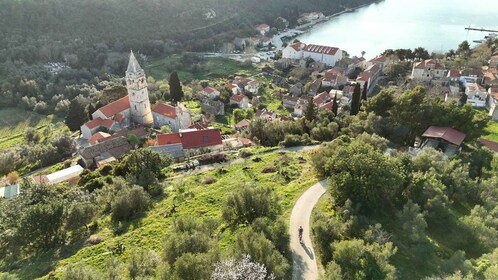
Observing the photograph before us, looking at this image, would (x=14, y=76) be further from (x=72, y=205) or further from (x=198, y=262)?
(x=198, y=262)

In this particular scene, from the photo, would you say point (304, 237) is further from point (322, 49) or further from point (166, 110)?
point (322, 49)

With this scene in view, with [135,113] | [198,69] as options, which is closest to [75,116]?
[135,113]

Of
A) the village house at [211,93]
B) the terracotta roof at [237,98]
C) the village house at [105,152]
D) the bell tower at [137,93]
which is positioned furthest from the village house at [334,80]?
the village house at [105,152]

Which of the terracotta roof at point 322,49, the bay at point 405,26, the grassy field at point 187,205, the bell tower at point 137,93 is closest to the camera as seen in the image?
the grassy field at point 187,205

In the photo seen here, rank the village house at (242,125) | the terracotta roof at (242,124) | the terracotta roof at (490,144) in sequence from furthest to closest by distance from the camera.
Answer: the terracotta roof at (242,124)
the village house at (242,125)
the terracotta roof at (490,144)

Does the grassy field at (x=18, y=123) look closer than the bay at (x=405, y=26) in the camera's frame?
Yes

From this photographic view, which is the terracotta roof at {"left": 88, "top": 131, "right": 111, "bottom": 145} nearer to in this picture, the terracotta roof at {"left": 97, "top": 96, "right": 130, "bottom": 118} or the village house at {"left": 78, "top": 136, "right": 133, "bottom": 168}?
the village house at {"left": 78, "top": 136, "right": 133, "bottom": 168}

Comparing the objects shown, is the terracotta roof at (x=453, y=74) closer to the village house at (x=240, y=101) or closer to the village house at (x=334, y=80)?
the village house at (x=334, y=80)
